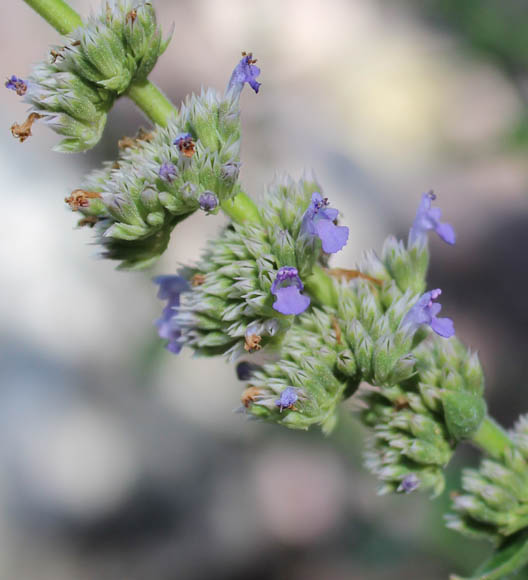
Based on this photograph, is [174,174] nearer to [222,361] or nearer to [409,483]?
[409,483]

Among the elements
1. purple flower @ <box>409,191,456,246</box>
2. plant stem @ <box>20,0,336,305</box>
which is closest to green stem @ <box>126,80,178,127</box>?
plant stem @ <box>20,0,336,305</box>

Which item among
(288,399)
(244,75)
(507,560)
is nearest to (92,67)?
(244,75)

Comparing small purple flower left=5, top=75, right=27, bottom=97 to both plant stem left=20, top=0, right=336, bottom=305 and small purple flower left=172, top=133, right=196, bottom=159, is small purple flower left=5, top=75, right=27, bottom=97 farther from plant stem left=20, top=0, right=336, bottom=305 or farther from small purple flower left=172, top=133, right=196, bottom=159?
small purple flower left=172, top=133, right=196, bottom=159

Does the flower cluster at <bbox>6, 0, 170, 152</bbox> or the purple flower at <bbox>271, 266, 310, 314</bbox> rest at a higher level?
the flower cluster at <bbox>6, 0, 170, 152</bbox>

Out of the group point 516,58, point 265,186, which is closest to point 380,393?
point 265,186

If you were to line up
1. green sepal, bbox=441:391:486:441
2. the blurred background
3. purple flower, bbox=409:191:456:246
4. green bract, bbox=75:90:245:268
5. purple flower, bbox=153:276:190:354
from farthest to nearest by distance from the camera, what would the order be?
the blurred background, purple flower, bbox=153:276:190:354, purple flower, bbox=409:191:456:246, green sepal, bbox=441:391:486:441, green bract, bbox=75:90:245:268

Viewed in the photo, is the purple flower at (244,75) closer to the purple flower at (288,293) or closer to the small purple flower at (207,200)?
the small purple flower at (207,200)

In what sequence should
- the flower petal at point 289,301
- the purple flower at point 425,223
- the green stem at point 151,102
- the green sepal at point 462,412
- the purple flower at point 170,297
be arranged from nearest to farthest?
the flower petal at point 289,301
the green stem at point 151,102
the green sepal at point 462,412
the purple flower at point 425,223
the purple flower at point 170,297

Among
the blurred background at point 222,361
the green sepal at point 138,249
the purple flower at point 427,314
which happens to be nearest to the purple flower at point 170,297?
the green sepal at point 138,249
